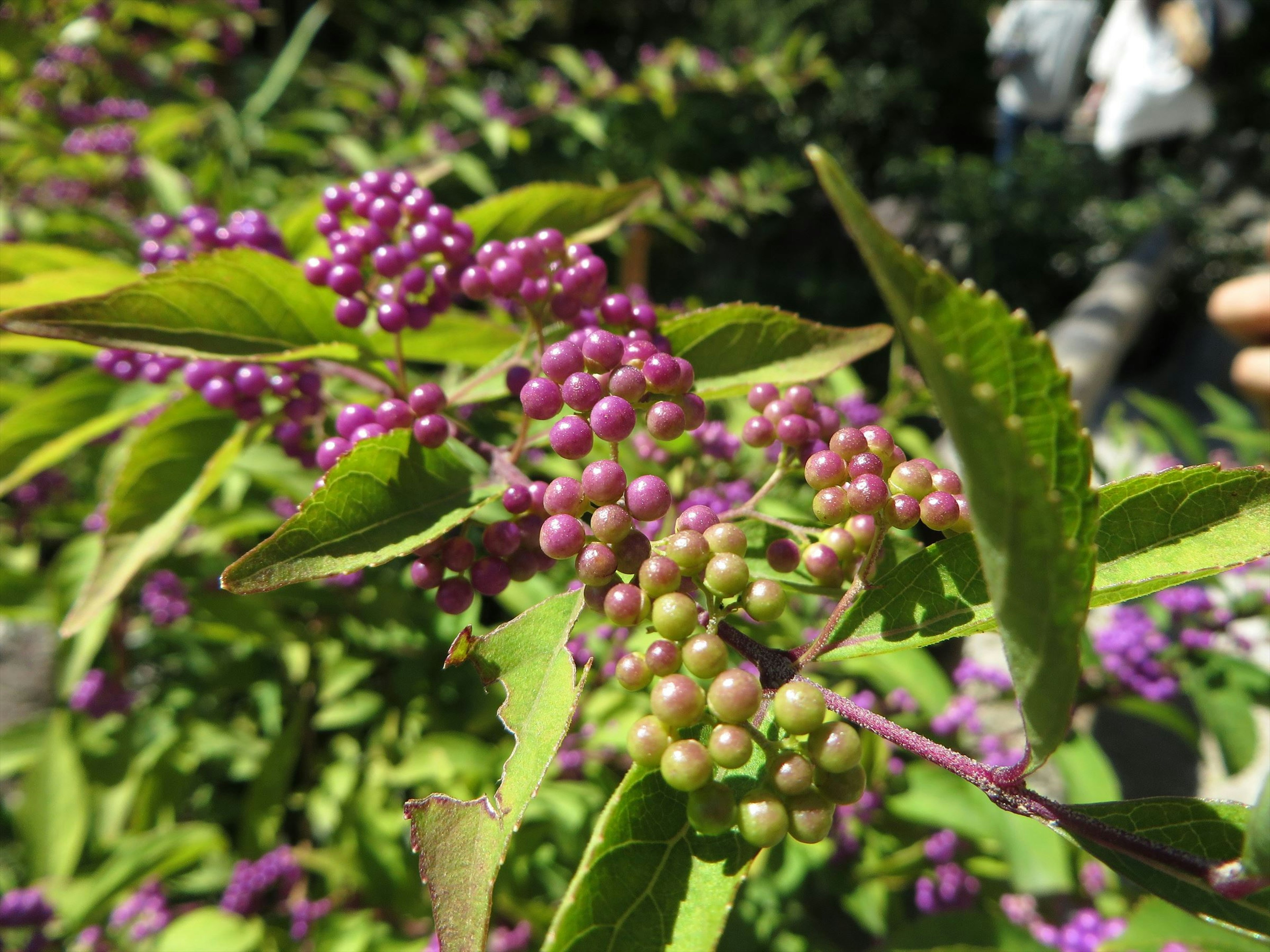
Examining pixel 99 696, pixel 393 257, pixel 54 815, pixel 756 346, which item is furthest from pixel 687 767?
pixel 99 696

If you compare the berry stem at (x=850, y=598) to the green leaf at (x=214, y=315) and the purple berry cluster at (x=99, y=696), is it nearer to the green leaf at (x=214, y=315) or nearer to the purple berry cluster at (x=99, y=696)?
the green leaf at (x=214, y=315)

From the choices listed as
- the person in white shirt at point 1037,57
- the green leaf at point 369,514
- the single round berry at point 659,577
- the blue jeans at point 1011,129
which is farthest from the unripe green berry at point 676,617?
the blue jeans at point 1011,129

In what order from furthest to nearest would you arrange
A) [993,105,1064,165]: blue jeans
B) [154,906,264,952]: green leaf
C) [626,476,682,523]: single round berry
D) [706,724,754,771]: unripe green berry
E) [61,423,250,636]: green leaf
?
[993,105,1064,165]: blue jeans → [154,906,264,952]: green leaf → [61,423,250,636]: green leaf → [626,476,682,523]: single round berry → [706,724,754,771]: unripe green berry

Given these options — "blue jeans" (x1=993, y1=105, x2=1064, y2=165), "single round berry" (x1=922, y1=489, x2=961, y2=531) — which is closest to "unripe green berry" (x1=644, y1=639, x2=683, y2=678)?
"single round berry" (x1=922, y1=489, x2=961, y2=531)

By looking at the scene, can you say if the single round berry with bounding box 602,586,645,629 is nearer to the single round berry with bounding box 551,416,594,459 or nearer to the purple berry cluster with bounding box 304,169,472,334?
the single round berry with bounding box 551,416,594,459

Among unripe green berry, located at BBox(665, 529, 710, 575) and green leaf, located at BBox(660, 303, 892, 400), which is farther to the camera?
green leaf, located at BBox(660, 303, 892, 400)

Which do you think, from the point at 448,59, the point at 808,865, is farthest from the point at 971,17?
the point at 808,865
